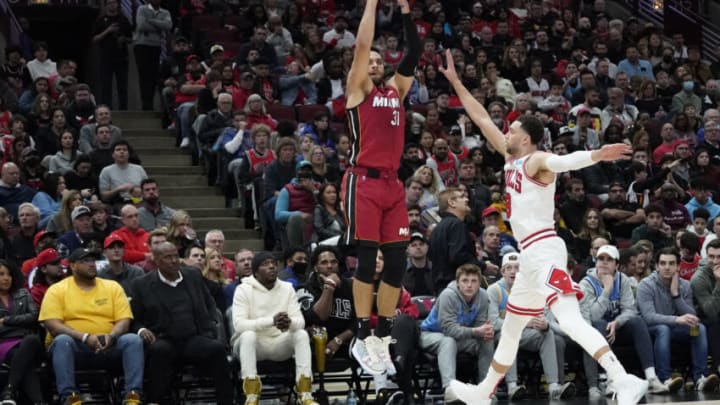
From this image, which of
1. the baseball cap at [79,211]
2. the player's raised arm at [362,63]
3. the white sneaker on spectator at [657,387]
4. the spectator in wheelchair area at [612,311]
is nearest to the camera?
the player's raised arm at [362,63]

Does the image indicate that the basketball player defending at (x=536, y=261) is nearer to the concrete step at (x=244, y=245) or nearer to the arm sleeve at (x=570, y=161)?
the arm sleeve at (x=570, y=161)

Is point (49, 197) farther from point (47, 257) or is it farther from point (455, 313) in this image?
point (455, 313)

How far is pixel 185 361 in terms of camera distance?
11211mm

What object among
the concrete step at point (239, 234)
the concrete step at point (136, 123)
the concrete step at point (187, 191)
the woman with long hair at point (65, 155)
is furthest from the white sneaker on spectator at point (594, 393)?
the concrete step at point (136, 123)

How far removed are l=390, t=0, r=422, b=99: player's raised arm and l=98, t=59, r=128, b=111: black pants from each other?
1049 cm

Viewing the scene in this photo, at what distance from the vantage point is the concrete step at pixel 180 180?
17.1 m

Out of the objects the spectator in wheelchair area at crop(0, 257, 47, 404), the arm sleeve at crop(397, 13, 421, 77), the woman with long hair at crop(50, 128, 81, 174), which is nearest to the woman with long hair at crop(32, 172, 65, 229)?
the woman with long hair at crop(50, 128, 81, 174)

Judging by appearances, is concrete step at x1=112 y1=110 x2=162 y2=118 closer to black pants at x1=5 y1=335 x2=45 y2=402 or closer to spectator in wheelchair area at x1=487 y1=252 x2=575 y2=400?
spectator in wheelchair area at x1=487 y1=252 x2=575 y2=400

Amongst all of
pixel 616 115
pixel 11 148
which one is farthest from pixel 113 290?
pixel 616 115

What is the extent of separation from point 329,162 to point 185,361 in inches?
208

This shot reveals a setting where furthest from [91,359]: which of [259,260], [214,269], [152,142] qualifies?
[152,142]

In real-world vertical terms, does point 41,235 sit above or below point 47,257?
above

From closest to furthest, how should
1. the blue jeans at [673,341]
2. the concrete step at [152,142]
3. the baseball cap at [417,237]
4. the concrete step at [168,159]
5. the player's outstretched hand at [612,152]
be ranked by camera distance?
the player's outstretched hand at [612,152]
the blue jeans at [673,341]
the baseball cap at [417,237]
the concrete step at [168,159]
the concrete step at [152,142]

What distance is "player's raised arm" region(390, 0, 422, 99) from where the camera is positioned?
9.40m
